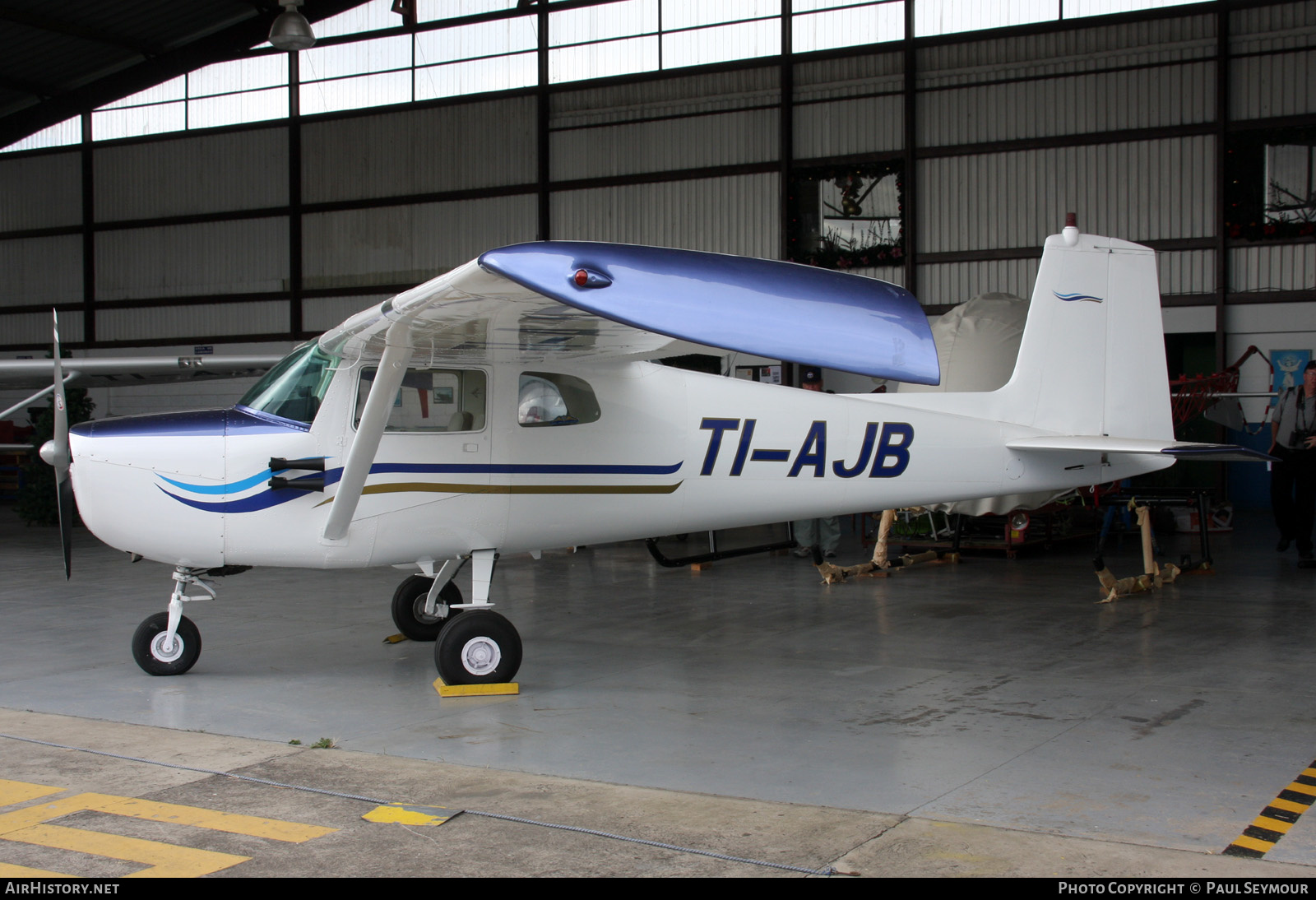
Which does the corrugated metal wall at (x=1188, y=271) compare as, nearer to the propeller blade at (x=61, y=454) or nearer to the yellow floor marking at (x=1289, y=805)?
the yellow floor marking at (x=1289, y=805)

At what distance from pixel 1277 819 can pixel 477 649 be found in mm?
3833

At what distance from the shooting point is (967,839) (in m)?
3.57

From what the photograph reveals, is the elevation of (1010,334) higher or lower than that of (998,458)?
higher

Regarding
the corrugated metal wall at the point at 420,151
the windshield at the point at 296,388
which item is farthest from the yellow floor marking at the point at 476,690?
the corrugated metal wall at the point at 420,151

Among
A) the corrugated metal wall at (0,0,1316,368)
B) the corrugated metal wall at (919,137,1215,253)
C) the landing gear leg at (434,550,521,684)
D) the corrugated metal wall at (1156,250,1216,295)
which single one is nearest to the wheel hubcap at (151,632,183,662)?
the landing gear leg at (434,550,521,684)

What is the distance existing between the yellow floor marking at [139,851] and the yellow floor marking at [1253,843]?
321 cm

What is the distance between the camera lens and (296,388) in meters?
6.20

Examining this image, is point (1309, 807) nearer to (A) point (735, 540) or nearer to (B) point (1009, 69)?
(A) point (735, 540)

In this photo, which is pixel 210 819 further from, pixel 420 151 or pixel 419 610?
pixel 420 151

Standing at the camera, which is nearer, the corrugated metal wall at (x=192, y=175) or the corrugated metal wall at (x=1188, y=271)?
the corrugated metal wall at (x=1188, y=271)

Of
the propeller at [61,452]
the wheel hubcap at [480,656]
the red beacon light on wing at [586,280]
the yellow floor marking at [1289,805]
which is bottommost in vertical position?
the yellow floor marking at [1289,805]

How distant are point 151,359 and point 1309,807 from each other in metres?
13.1

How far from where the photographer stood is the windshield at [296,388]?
616 centimetres

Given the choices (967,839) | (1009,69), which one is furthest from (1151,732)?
(1009,69)
